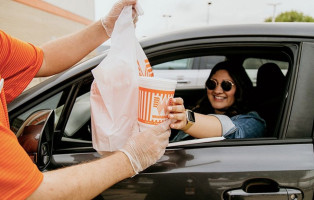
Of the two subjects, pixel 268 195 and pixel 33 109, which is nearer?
pixel 268 195

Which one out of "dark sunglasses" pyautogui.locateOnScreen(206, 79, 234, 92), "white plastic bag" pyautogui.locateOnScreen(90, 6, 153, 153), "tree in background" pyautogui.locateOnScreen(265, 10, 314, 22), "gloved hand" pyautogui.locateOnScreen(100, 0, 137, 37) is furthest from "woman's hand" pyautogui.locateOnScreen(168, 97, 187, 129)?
"tree in background" pyautogui.locateOnScreen(265, 10, 314, 22)

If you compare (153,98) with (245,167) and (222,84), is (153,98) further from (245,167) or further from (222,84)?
(222,84)

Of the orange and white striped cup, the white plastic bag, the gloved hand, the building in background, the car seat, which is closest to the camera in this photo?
the orange and white striped cup

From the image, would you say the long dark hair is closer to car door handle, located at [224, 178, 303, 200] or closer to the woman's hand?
car door handle, located at [224, 178, 303, 200]

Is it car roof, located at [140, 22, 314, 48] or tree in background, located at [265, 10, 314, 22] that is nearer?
car roof, located at [140, 22, 314, 48]

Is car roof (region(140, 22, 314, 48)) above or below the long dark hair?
above

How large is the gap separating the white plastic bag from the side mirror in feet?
0.80

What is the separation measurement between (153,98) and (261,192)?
70 centimetres

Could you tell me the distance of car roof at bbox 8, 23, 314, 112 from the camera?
4.49ft

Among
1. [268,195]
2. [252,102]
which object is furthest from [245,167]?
[252,102]

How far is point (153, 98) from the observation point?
3.32ft

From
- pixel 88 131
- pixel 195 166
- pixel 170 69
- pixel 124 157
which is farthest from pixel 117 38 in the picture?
pixel 170 69

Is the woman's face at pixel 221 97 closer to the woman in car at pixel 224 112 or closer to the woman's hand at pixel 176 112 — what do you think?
the woman in car at pixel 224 112

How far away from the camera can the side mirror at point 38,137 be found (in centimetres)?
117
